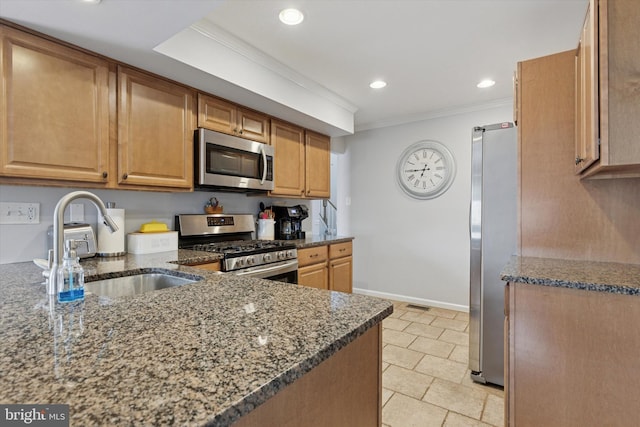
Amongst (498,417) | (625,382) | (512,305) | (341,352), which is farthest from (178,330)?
(498,417)

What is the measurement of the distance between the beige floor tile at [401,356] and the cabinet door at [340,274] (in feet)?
2.77

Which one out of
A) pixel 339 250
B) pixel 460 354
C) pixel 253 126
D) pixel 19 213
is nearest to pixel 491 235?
pixel 460 354

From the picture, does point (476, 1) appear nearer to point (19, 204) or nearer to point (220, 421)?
point (220, 421)

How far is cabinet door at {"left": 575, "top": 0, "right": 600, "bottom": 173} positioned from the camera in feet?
4.31

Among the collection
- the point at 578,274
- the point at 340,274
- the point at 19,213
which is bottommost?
the point at 340,274

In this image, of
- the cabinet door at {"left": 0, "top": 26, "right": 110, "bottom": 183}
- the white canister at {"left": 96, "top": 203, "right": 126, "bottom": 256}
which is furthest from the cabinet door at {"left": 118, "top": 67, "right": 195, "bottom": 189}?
the white canister at {"left": 96, "top": 203, "right": 126, "bottom": 256}

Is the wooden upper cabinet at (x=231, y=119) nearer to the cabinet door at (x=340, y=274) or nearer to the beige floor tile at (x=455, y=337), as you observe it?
the cabinet door at (x=340, y=274)

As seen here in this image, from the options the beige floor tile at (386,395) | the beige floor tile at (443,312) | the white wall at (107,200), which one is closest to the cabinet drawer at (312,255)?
the white wall at (107,200)

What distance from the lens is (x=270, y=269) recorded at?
250 centimetres

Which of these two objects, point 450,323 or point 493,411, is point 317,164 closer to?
point 450,323

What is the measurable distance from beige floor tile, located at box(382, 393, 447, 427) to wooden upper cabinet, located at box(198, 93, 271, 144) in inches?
89.4

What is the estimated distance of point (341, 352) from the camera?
33.6 inches

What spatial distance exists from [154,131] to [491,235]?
2.40m

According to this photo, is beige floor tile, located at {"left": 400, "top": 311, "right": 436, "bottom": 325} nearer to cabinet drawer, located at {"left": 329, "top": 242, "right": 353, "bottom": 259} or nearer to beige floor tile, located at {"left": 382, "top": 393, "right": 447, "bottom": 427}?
cabinet drawer, located at {"left": 329, "top": 242, "right": 353, "bottom": 259}
